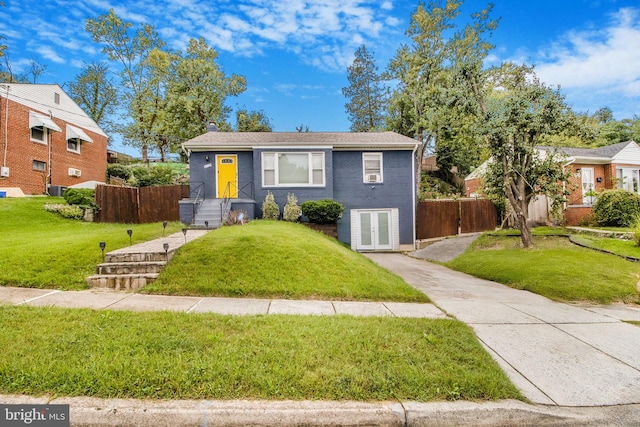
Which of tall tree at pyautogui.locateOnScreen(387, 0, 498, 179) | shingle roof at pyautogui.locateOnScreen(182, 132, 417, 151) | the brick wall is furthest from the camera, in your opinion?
tall tree at pyautogui.locateOnScreen(387, 0, 498, 179)

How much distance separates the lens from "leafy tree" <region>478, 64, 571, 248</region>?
31.1 ft

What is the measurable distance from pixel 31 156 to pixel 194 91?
12.5 metres

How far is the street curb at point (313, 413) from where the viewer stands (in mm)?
2293

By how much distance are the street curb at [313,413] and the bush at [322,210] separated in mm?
10465

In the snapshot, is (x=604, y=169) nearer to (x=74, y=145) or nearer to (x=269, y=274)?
(x=269, y=274)

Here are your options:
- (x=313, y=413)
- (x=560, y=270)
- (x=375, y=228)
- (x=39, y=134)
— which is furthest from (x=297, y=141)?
(x=39, y=134)

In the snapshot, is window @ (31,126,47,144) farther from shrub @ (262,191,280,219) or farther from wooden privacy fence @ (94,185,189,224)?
shrub @ (262,191,280,219)

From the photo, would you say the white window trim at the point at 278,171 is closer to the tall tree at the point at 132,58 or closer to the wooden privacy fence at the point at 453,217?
the wooden privacy fence at the point at 453,217

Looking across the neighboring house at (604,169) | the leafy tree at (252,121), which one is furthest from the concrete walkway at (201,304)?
the leafy tree at (252,121)

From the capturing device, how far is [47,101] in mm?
19141

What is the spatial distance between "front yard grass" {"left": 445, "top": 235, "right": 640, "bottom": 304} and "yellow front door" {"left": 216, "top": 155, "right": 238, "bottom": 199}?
988cm

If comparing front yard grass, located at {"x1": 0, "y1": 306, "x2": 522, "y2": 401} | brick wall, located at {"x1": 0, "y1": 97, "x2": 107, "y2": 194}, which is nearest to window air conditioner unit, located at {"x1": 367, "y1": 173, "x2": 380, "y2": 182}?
front yard grass, located at {"x1": 0, "y1": 306, "x2": 522, "y2": 401}

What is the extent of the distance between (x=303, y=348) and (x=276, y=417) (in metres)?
0.89

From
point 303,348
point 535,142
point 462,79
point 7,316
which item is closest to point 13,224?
point 7,316
